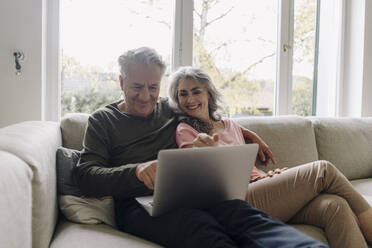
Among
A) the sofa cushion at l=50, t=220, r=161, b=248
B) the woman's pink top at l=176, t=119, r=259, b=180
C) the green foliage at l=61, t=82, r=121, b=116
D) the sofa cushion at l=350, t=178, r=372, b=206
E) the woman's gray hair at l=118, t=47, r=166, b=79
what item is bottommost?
the sofa cushion at l=350, t=178, r=372, b=206

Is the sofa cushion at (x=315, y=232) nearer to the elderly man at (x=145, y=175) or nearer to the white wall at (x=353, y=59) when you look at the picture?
the elderly man at (x=145, y=175)

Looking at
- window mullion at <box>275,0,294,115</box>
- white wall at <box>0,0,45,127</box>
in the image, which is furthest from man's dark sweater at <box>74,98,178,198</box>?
window mullion at <box>275,0,294,115</box>

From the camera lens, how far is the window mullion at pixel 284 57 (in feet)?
8.96

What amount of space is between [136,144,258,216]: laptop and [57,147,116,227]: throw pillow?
0.54ft

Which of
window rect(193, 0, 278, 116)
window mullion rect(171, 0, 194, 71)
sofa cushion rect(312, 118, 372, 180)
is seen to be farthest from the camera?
window rect(193, 0, 278, 116)

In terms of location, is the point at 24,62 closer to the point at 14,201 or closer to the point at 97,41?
the point at 97,41

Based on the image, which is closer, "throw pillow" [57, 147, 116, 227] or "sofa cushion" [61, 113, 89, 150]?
"throw pillow" [57, 147, 116, 227]

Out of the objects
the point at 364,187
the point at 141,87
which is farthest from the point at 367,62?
the point at 141,87

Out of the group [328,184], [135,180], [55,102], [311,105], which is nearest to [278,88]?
[311,105]

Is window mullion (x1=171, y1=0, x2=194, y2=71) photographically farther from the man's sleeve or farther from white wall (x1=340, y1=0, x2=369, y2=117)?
white wall (x1=340, y1=0, x2=369, y2=117)

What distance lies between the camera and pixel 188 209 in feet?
3.53

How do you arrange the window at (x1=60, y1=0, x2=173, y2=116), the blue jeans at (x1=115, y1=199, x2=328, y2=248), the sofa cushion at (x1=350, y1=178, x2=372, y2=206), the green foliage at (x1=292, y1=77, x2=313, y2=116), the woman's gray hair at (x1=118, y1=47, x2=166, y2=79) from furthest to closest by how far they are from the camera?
the green foliage at (x1=292, y1=77, x2=313, y2=116), the window at (x1=60, y1=0, x2=173, y2=116), the sofa cushion at (x1=350, y1=178, x2=372, y2=206), the woman's gray hair at (x1=118, y1=47, x2=166, y2=79), the blue jeans at (x1=115, y1=199, x2=328, y2=248)

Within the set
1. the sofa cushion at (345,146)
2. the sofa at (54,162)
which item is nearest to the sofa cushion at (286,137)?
the sofa at (54,162)

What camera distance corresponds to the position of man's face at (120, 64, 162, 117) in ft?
4.81
